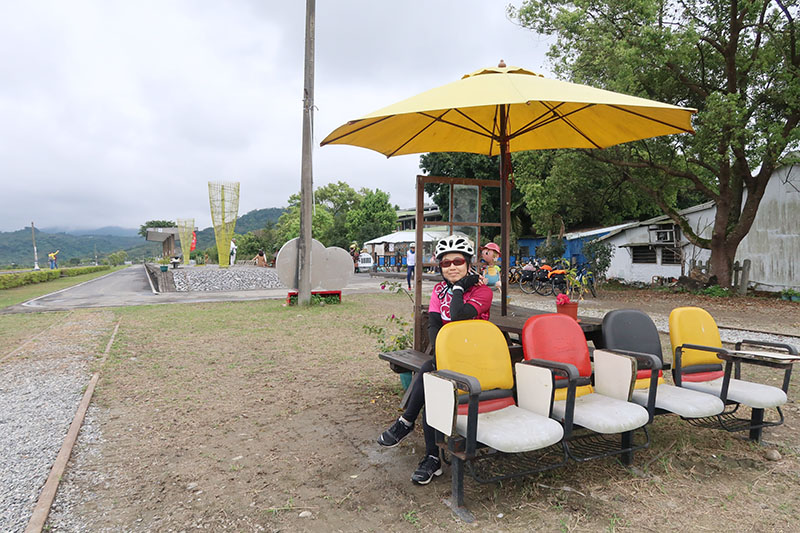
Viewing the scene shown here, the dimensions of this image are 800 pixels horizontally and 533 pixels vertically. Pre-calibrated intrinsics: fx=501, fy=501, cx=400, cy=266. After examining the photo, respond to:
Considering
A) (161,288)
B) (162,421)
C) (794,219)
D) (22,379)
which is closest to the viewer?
(162,421)

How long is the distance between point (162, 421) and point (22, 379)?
9.19 feet

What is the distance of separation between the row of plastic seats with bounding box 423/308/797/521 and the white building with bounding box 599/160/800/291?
1430 cm

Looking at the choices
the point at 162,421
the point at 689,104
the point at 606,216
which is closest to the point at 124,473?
the point at 162,421

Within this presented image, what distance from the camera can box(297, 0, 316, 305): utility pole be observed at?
39.4ft

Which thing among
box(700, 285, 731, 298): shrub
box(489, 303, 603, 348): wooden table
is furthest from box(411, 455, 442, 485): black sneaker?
box(700, 285, 731, 298): shrub

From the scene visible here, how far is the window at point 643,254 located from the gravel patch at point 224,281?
14.7 m

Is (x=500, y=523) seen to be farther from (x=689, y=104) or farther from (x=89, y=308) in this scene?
(x=689, y=104)

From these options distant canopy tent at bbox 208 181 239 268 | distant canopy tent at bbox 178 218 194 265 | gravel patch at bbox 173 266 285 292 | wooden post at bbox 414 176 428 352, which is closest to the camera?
wooden post at bbox 414 176 428 352

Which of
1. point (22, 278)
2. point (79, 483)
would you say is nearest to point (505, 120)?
point (79, 483)

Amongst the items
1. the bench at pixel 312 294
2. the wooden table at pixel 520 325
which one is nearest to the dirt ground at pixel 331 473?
the wooden table at pixel 520 325

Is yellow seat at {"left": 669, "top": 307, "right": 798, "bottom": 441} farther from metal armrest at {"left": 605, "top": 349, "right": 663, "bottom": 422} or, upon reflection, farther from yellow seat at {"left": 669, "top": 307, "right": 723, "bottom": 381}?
Answer: metal armrest at {"left": 605, "top": 349, "right": 663, "bottom": 422}

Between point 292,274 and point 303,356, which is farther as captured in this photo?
point 292,274

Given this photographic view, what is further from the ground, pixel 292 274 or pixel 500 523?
pixel 292 274

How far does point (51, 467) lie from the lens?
3301 mm
